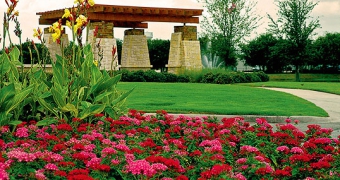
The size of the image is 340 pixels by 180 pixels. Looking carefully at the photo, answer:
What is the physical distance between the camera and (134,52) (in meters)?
34.2

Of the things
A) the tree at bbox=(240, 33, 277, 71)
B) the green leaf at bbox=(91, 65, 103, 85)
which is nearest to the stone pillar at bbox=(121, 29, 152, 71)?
the tree at bbox=(240, 33, 277, 71)

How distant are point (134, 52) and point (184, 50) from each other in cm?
342

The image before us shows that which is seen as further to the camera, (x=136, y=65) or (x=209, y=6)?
(x=209, y=6)

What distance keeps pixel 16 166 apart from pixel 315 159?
304 cm

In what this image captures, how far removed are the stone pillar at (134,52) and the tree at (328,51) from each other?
18.4 m

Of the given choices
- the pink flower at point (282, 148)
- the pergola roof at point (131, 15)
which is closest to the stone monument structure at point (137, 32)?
the pergola roof at point (131, 15)

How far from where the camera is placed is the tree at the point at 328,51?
46.8m

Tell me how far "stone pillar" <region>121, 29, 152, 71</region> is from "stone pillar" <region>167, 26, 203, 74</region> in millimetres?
2245

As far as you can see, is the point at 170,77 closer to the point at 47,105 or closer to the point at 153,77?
the point at 153,77

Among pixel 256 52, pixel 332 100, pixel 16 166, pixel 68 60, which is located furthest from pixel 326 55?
pixel 16 166

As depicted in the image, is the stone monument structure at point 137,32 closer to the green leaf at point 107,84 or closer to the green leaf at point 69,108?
the green leaf at point 107,84

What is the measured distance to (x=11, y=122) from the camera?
280 inches

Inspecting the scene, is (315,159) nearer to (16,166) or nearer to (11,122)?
(16,166)

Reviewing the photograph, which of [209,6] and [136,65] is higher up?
[209,6]
